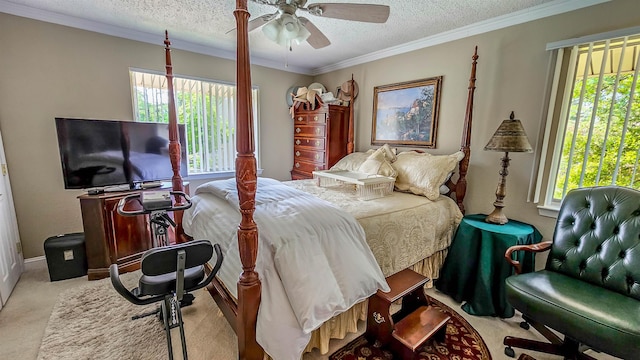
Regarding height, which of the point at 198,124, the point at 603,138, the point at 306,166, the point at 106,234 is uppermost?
the point at 198,124

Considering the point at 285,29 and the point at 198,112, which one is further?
the point at 198,112

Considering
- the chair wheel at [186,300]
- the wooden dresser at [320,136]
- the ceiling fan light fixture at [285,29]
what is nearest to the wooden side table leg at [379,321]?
the chair wheel at [186,300]

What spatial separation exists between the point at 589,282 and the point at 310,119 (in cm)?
331

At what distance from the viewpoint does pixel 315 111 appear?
3.79 meters

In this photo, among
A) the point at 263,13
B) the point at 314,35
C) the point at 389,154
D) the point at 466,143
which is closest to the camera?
the point at 314,35

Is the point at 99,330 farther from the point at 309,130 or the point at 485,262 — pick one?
the point at 309,130

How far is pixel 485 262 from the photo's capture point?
204 cm

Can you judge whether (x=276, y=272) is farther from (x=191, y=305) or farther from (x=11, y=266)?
(x=11, y=266)

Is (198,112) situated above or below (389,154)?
above

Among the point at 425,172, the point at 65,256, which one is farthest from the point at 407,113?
the point at 65,256

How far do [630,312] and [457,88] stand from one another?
2.19m

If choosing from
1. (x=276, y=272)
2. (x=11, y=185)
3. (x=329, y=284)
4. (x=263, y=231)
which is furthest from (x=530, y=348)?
(x=11, y=185)

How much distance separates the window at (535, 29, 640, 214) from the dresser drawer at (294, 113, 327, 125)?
2.43m

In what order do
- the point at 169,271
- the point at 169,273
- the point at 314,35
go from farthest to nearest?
the point at 314,35 < the point at 169,273 < the point at 169,271
